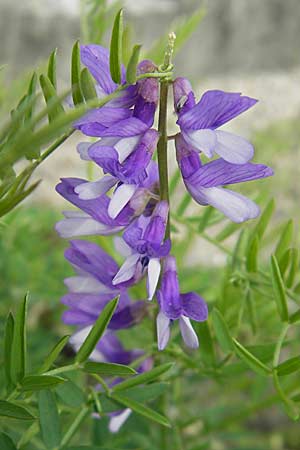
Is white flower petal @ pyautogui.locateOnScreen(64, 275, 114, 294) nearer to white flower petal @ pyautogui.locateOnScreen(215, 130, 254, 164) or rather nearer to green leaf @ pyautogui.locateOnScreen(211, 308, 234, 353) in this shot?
green leaf @ pyautogui.locateOnScreen(211, 308, 234, 353)

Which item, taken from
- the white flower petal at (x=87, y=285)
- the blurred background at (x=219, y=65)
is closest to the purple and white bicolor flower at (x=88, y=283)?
the white flower petal at (x=87, y=285)

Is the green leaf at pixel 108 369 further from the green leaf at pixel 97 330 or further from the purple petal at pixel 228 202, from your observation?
the purple petal at pixel 228 202

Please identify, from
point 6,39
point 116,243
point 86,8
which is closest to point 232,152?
point 116,243

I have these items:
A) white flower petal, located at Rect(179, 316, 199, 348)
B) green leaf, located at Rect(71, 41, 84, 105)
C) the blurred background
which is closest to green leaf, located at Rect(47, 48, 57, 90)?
green leaf, located at Rect(71, 41, 84, 105)

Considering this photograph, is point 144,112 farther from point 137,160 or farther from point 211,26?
point 211,26

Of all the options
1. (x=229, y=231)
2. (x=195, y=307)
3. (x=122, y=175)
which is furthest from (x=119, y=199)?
(x=229, y=231)

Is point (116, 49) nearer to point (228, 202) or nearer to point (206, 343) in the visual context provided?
point (228, 202)

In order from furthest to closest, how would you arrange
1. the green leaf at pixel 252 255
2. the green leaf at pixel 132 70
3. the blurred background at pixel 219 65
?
the blurred background at pixel 219 65
the green leaf at pixel 252 255
the green leaf at pixel 132 70
